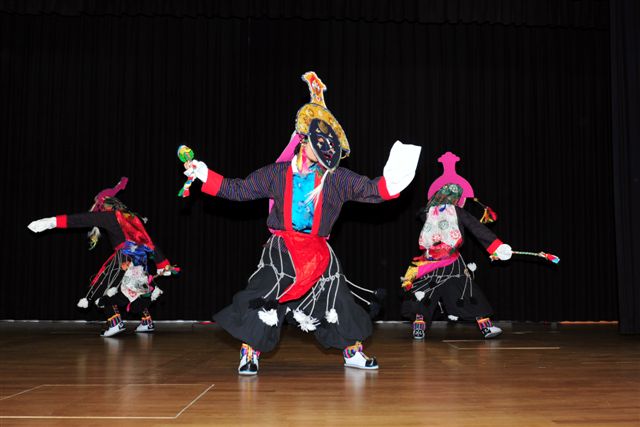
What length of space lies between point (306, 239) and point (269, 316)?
1.33 ft

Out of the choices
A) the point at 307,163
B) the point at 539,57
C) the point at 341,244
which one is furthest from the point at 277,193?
the point at 539,57

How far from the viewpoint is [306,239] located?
10.4 feet

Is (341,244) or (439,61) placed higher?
(439,61)

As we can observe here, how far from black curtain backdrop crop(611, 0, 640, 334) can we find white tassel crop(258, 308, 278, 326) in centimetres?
378

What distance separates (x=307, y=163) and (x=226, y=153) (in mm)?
3655

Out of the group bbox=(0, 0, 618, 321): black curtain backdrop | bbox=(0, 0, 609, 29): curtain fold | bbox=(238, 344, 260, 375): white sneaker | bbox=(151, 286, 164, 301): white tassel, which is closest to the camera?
bbox=(238, 344, 260, 375): white sneaker

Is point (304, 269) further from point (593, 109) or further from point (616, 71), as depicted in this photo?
point (593, 109)

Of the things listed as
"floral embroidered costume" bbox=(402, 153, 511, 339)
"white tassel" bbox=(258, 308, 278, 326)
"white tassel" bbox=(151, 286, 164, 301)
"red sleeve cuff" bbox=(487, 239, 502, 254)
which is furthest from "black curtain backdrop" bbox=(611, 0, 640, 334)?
"white tassel" bbox=(151, 286, 164, 301)

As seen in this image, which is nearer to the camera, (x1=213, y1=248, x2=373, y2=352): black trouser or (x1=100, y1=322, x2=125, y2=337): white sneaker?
(x1=213, y1=248, x2=373, y2=352): black trouser

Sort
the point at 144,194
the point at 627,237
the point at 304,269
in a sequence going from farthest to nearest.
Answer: the point at 144,194
the point at 627,237
the point at 304,269

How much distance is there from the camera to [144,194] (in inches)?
264

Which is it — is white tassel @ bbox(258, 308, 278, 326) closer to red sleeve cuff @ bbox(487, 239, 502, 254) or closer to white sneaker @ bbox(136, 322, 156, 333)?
red sleeve cuff @ bbox(487, 239, 502, 254)

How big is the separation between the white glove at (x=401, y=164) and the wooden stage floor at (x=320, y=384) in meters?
0.90

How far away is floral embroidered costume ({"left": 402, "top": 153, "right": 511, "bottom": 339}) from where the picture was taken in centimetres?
485
